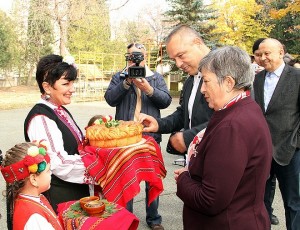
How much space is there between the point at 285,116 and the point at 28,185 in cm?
266

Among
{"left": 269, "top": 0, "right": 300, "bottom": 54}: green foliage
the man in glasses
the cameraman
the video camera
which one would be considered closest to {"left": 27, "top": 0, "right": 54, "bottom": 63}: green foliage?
{"left": 269, "top": 0, "right": 300, "bottom": 54}: green foliage

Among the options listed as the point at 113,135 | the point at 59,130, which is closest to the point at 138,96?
the point at 113,135

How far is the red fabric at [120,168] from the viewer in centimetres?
272

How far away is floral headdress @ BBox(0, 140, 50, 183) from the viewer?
2.23m

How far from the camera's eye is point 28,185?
2.33 meters

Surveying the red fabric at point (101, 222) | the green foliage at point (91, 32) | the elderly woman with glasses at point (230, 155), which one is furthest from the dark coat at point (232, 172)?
the green foliage at point (91, 32)

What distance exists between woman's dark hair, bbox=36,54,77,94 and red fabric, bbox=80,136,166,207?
0.61 m

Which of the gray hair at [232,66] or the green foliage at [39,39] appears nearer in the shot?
the gray hair at [232,66]

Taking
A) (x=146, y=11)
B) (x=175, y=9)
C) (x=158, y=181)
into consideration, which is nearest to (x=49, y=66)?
(x=158, y=181)

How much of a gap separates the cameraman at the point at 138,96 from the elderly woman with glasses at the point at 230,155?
6.52ft

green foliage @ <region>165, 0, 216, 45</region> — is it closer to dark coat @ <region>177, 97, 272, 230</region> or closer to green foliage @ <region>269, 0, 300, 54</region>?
green foliage @ <region>269, 0, 300, 54</region>

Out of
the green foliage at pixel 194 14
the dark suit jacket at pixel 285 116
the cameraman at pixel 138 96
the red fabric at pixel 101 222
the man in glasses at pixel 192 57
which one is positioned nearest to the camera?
the red fabric at pixel 101 222

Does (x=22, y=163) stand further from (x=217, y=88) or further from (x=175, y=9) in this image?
(x=175, y=9)

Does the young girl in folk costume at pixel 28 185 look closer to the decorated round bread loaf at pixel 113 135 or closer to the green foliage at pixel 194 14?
the decorated round bread loaf at pixel 113 135
